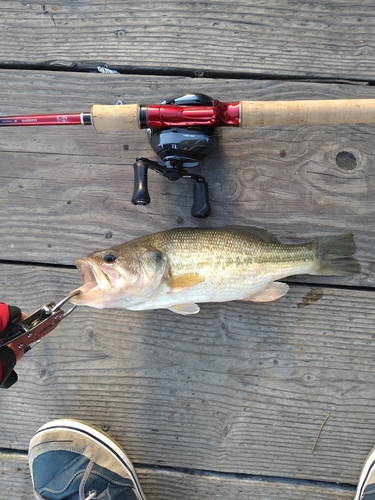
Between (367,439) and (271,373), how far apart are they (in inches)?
21.4

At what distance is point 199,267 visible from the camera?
5.07 feet

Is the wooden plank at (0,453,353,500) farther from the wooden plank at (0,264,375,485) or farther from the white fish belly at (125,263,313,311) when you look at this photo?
the white fish belly at (125,263,313,311)

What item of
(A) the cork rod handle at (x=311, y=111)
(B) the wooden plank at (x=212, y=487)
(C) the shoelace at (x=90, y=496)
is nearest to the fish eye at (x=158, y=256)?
(A) the cork rod handle at (x=311, y=111)

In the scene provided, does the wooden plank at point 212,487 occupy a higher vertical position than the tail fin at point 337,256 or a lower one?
lower

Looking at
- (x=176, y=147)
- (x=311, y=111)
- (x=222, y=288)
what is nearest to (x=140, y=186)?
(x=176, y=147)

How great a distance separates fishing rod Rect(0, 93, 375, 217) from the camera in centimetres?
140

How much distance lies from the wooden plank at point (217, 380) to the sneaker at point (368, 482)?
44mm

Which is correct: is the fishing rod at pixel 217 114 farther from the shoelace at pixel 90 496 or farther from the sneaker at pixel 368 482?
the shoelace at pixel 90 496

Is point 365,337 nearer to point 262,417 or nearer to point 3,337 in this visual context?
point 262,417

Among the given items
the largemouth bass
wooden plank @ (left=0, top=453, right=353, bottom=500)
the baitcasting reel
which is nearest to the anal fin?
the largemouth bass

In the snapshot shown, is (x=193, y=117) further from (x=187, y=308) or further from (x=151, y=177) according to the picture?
(x=187, y=308)

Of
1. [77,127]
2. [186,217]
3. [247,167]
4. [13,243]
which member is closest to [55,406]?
[13,243]

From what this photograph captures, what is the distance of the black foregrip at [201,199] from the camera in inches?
63.8

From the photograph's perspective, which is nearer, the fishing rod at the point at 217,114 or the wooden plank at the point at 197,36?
the fishing rod at the point at 217,114
